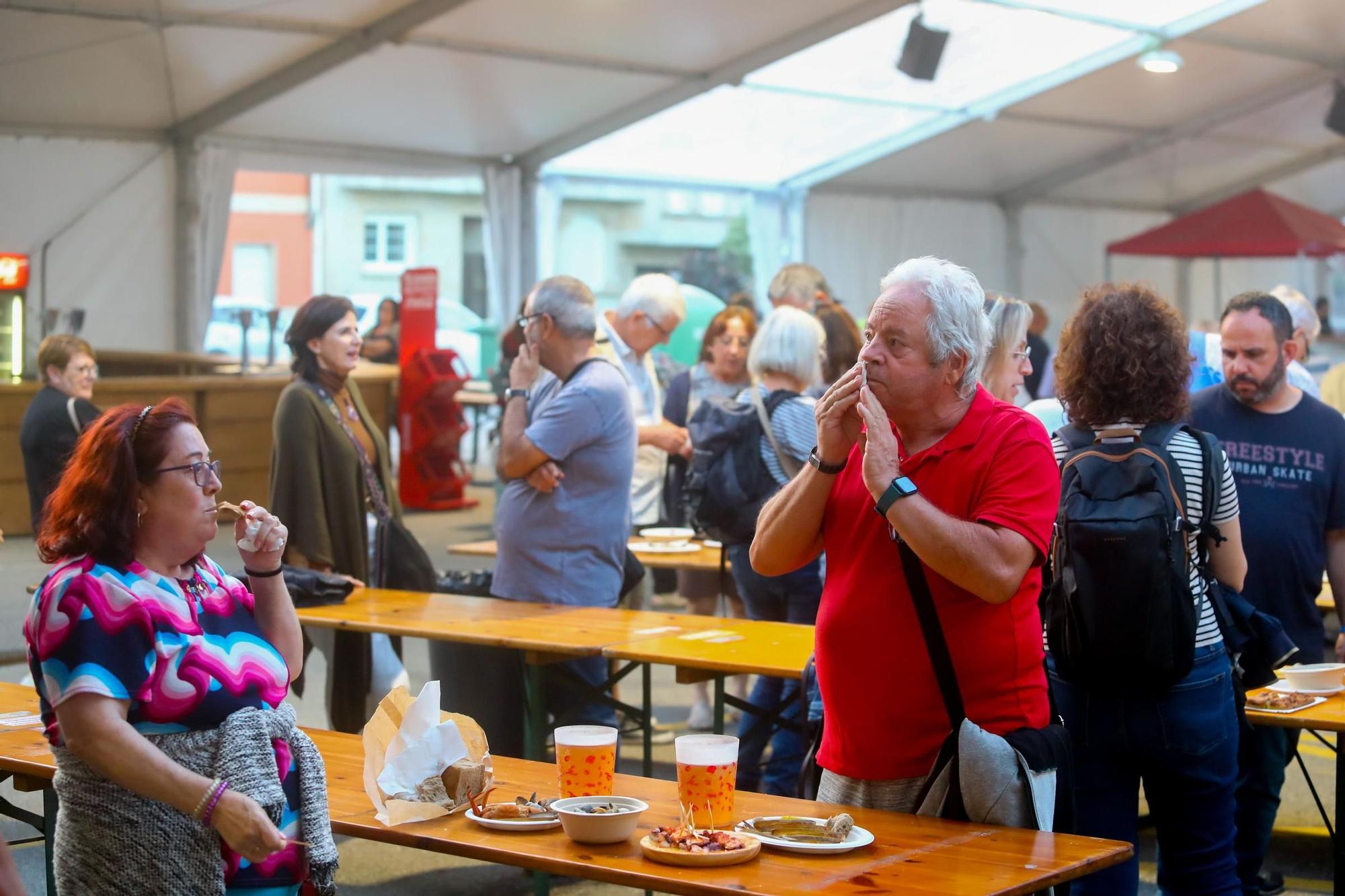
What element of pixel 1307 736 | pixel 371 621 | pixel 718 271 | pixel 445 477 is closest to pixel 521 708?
pixel 371 621

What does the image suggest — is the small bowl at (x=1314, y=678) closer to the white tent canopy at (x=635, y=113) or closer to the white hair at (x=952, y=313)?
the white hair at (x=952, y=313)

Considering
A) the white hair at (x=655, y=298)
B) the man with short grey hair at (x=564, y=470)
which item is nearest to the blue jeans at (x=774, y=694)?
the man with short grey hair at (x=564, y=470)

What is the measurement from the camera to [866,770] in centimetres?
242

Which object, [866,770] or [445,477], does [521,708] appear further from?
[445,477]

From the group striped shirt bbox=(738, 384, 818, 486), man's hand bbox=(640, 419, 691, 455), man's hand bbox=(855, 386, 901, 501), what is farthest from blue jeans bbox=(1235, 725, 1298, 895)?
man's hand bbox=(640, 419, 691, 455)

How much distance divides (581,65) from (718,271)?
14562mm

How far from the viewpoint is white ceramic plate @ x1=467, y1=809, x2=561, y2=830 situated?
2.40m

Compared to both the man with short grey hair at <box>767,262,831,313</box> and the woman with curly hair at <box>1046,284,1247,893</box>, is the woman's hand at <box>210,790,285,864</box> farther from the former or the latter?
the man with short grey hair at <box>767,262,831,313</box>

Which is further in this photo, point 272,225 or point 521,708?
point 272,225

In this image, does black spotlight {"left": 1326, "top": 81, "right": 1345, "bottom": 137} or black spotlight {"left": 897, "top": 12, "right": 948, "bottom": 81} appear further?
black spotlight {"left": 1326, "top": 81, "right": 1345, "bottom": 137}

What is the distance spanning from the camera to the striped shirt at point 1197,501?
280 centimetres

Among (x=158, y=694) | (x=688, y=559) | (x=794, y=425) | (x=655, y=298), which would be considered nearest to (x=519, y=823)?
(x=158, y=694)

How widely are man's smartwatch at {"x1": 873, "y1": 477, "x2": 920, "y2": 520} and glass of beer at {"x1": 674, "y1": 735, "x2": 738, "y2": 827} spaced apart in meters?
0.45

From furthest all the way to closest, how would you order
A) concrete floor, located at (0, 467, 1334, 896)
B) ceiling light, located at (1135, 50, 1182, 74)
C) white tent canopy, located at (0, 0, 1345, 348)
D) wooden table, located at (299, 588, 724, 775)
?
ceiling light, located at (1135, 50, 1182, 74) → white tent canopy, located at (0, 0, 1345, 348) → concrete floor, located at (0, 467, 1334, 896) → wooden table, located at (299, 588, 724, 775)
